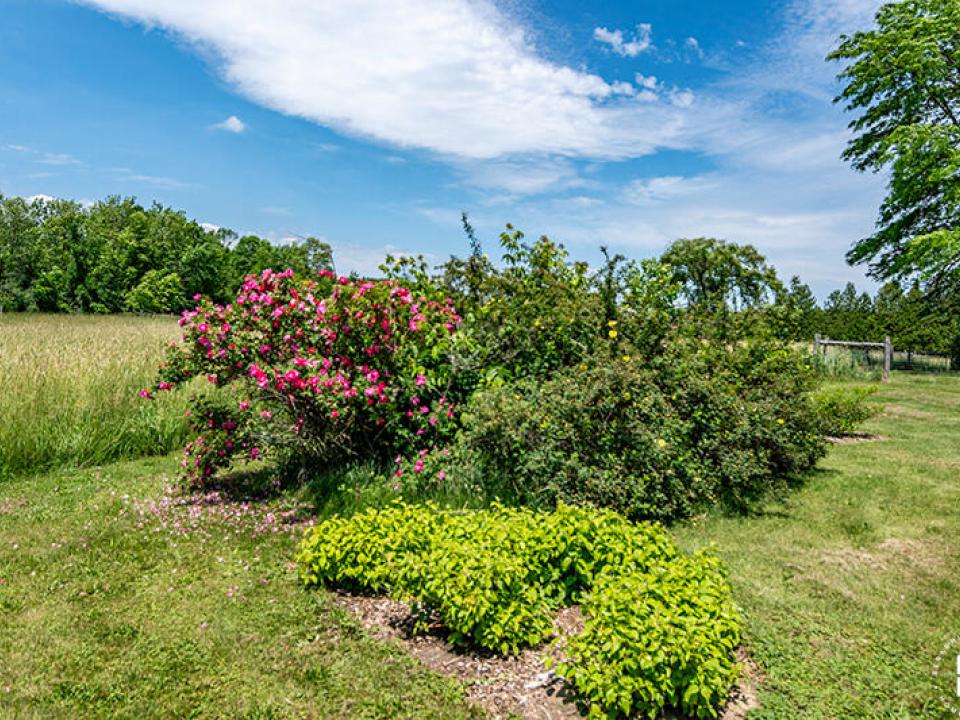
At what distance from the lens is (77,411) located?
7598 mm

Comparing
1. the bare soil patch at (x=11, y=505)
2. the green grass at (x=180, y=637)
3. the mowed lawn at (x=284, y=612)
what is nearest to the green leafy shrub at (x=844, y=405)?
the mowed lawn at (x=284, y=612)

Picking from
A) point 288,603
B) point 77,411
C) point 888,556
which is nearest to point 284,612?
point 288,603

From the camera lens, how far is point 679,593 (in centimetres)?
301

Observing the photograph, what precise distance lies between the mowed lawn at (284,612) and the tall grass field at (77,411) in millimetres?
824

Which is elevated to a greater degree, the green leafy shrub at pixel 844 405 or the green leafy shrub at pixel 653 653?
the green leafy shrub at pixel 844 405

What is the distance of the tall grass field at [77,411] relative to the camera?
6.98m

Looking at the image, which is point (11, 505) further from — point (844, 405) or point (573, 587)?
point (844, 405)

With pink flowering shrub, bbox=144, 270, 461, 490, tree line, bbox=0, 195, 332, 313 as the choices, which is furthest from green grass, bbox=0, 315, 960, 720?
tree line, bbox=0, 195, 332, 313

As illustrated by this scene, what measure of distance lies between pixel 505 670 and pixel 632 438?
2.65m

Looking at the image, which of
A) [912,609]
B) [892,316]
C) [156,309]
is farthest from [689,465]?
[156,309]

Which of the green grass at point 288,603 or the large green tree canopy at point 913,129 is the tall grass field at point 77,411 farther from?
the large green tree canopy at point 913,129

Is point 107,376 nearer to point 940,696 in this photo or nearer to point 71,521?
point 71,521

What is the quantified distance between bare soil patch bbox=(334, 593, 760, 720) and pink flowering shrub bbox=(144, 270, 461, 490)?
7.07 feet

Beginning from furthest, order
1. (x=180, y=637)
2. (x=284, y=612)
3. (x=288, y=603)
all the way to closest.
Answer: (x=288, y=603) < (x=284, y=612) < (x=180, y=637)
